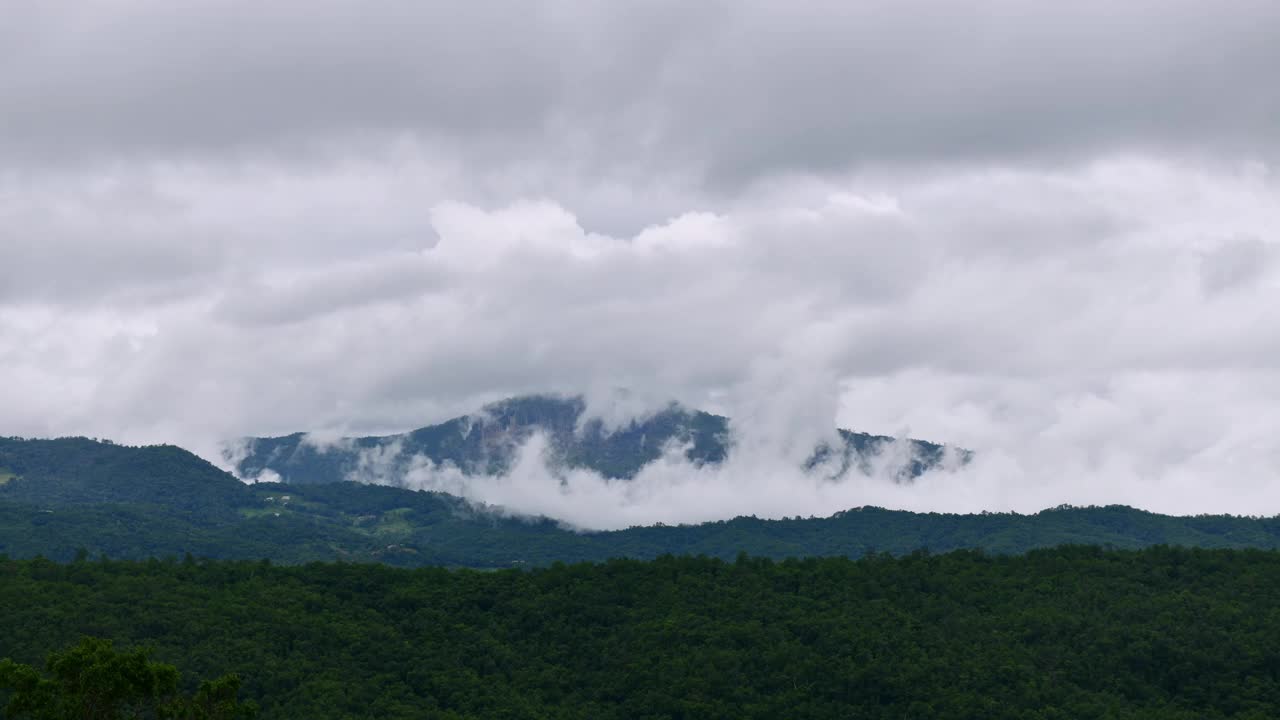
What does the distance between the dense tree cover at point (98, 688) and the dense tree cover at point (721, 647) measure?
227 ft

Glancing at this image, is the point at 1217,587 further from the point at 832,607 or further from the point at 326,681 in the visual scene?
the point at 326,681

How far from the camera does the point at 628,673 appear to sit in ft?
577

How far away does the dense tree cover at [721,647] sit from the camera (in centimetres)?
15862

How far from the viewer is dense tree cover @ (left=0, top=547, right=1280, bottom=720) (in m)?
159

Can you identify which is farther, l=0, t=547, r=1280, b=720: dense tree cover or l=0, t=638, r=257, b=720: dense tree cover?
l=0, t=547, r=1280, b=720: dense tree cover

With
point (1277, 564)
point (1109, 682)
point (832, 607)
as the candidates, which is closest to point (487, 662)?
point (832, 607)

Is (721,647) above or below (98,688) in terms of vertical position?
below

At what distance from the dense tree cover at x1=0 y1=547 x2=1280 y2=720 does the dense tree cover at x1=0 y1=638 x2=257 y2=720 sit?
69130mm

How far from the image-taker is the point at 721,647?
179m

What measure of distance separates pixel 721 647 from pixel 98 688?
111m

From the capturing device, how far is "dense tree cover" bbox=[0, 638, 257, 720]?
79625 mm

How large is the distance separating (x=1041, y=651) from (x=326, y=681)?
9803 cm

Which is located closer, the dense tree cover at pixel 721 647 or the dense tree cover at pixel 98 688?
the dense tree cover at pixel 98 688

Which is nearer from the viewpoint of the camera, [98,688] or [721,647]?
[98,688]
